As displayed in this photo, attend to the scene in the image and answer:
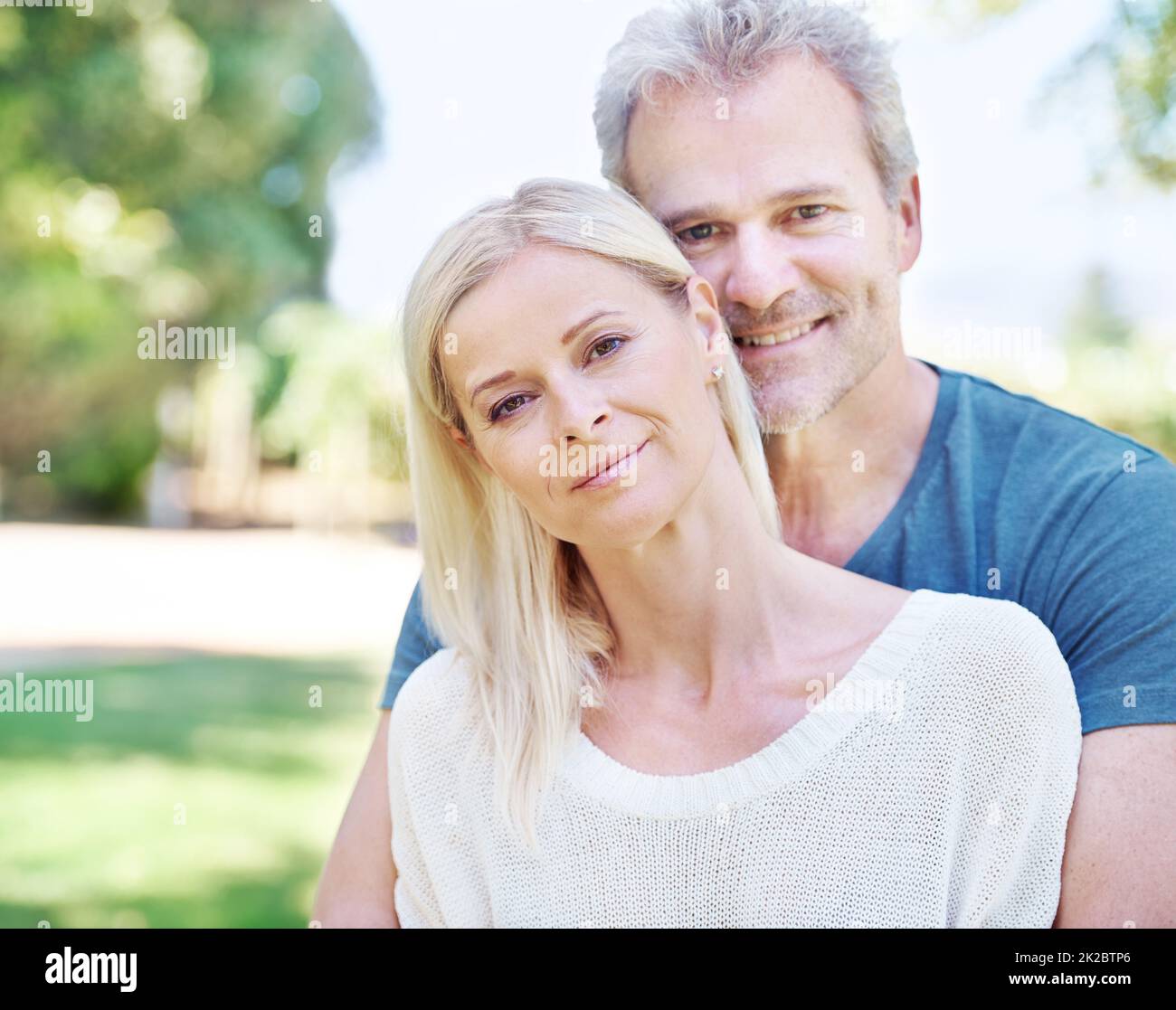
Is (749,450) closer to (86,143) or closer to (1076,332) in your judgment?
(1076,332)

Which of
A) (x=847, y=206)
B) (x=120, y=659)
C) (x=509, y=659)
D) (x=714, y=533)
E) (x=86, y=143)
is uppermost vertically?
(x=86, y=143)

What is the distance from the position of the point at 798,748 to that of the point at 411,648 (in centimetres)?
97

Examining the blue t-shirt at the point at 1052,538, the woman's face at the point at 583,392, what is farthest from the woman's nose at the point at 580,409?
the blue t-shirt at the point at 1052,538

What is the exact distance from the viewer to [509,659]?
239cm

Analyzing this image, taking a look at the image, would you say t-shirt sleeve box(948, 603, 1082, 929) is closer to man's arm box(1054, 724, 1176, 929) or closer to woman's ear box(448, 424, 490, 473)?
man's arm box(1054, 724, 1176, 929)

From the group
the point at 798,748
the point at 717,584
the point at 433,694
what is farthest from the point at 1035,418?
the point at 433,694

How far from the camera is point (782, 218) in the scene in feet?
8.25

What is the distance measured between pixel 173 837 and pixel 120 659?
4.93 meters

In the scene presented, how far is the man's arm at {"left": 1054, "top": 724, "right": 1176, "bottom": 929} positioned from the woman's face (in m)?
0.81

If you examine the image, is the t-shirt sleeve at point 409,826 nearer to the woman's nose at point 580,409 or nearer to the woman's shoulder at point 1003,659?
the woman's nose at point 580,409

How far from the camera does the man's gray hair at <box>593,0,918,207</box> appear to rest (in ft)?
8.29

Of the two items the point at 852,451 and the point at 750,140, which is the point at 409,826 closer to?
the point at 852,451

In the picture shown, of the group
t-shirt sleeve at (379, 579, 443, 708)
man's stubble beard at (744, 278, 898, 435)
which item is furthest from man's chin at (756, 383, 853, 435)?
t-shirt sleeve at (379, 579, 443, 708)
